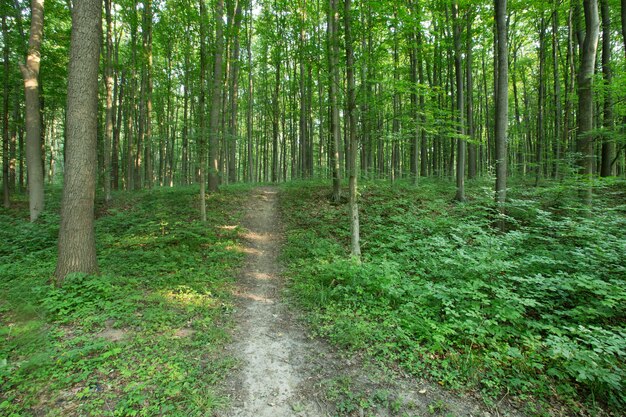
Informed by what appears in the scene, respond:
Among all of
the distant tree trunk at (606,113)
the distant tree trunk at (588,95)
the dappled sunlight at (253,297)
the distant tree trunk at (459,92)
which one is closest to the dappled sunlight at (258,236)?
the dappled sunlight at (253,297)

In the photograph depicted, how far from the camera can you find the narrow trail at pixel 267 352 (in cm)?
313

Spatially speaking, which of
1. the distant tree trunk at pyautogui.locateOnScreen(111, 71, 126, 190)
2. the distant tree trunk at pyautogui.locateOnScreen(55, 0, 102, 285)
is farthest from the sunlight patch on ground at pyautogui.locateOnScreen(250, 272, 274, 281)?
the distant tree trunk at pyautogui.locateOnScreen(111, 71, 126, 190)

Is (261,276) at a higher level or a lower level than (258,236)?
lower

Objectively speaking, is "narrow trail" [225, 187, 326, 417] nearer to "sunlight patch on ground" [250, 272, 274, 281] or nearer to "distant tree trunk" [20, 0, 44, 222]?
"sunlight patch on ground" [250, 272, 274, 281]

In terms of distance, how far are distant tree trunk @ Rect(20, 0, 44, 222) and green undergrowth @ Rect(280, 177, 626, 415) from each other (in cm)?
955

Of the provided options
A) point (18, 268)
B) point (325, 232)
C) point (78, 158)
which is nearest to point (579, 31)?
point (325, 232)

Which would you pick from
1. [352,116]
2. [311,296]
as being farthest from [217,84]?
[311,296]

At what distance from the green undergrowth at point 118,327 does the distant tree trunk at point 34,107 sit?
178cm

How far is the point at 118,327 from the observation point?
428cm

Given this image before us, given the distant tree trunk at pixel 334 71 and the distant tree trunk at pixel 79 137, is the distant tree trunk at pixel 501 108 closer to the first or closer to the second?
the distant tree trunk at pixel 334 71

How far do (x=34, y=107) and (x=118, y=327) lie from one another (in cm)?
1001

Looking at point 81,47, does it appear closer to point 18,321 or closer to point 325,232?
point 18,321

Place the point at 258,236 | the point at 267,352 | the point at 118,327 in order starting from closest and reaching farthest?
1. the point at 267,352
2. the point at 118,327
3. the point at 258,236

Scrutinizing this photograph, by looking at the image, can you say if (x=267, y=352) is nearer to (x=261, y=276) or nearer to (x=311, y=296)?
(x=311, y=296)
